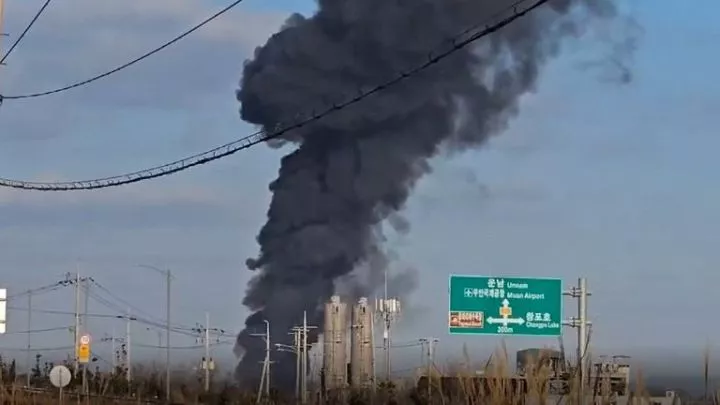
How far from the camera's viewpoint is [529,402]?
28.1ft

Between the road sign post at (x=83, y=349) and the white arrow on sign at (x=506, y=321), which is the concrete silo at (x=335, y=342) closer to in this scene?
the road sign post at (x=83, y=349)

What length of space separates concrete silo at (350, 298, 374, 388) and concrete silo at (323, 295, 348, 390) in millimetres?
586

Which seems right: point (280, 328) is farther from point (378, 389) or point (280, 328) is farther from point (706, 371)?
point (706, 371)

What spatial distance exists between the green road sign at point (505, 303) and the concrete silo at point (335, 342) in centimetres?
3223

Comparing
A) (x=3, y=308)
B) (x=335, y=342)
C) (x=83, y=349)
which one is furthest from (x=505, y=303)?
(x=335, y=342)

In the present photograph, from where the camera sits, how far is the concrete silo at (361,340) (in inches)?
2751

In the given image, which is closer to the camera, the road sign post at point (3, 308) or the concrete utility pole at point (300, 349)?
the road sign post at point (3, 308)

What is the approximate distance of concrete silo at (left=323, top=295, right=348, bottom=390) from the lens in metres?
68.5

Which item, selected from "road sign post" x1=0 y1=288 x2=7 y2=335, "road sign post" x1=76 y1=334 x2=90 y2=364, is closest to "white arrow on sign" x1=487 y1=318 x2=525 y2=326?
"road sign post" x1=0 y1=288 x2=7 y2=335

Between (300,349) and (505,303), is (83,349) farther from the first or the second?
(505,303)

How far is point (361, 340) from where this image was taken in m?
72.2

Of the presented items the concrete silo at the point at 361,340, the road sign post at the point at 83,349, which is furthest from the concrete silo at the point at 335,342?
the road sign post at the point at 83,349

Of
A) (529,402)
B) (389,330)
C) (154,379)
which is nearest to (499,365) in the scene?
(529,402)

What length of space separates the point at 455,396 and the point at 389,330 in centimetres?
5819
